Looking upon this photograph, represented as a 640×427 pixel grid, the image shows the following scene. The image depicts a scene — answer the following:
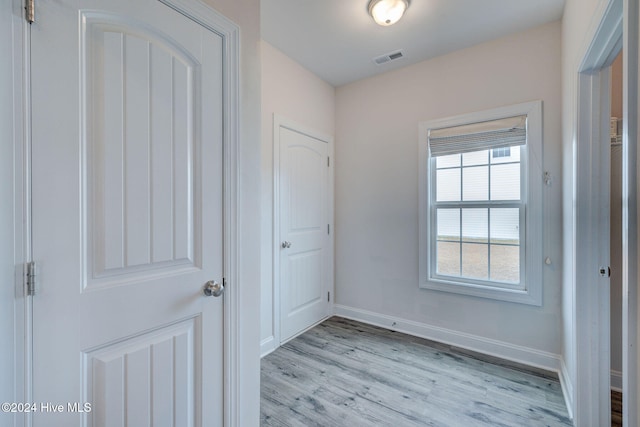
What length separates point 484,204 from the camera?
8.14 ft

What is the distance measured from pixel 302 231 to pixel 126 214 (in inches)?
76.9

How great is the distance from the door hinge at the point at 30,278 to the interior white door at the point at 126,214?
16 mm

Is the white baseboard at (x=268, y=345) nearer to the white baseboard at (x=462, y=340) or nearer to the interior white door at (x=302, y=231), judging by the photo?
the interior white door at (x=302, y=231)

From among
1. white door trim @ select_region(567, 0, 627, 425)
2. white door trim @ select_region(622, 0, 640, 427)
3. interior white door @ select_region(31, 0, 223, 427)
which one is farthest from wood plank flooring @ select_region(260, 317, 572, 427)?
white door trim @ select_region(622, 0, 640, 427)

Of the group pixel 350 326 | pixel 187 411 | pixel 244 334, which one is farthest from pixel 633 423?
pixel 350 326

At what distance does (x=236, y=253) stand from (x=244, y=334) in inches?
15.0

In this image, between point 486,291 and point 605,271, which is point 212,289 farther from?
point 486,291

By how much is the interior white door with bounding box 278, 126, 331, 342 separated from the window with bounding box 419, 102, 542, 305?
102 centimetres

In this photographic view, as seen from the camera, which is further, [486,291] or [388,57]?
[388,57]

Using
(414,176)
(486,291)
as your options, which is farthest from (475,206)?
(486,291)

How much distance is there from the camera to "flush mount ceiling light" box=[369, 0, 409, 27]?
1.90 m

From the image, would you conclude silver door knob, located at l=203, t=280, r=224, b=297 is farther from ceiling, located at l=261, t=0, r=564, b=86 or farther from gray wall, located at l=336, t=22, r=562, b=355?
gray wall, located at l=336, t=22, r=562, b=355

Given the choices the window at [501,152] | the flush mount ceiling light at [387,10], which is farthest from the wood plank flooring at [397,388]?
the flush mount ceiling light at [387,10]

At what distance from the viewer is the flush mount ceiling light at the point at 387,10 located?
190cm
